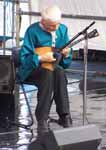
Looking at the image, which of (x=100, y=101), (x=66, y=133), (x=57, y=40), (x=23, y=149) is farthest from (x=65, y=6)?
(x=66, y=133)

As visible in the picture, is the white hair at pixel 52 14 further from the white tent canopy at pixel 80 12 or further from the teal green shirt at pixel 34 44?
the white tent canopy at pixel 80 12

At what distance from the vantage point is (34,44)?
23.0 ft

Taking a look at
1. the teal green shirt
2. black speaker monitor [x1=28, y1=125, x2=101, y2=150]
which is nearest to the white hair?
the teal green shirt

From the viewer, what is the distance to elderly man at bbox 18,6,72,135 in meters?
6.91

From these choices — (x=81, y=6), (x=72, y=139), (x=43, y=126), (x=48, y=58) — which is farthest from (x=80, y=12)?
(x=72, y=139)

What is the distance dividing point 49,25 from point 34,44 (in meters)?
0.26

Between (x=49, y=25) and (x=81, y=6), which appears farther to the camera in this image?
(x=81, y=6)

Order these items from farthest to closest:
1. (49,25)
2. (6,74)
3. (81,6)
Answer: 1. (81,6)
2. (6,74)
3. (49,25)

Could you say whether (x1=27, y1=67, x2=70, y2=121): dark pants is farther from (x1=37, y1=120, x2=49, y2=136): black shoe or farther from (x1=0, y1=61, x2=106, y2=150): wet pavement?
(x1=0, y1=61, x2=106, y2=150): wet pavement

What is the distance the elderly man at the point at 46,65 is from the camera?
691cm

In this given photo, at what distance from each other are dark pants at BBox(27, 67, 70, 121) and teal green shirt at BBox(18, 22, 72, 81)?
13cm

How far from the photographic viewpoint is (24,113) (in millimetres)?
8781

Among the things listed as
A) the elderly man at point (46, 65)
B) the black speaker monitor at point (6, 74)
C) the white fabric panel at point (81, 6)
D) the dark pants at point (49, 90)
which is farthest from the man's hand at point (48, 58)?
the white fabric panel at point (81, 6)

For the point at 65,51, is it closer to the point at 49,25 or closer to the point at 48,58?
the point at 48,58
